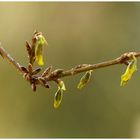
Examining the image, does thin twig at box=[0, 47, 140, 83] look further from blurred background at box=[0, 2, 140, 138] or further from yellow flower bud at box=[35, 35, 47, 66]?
blurred background at box=[0, 2, 140, 138]

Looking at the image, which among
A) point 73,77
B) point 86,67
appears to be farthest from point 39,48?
point 73,77

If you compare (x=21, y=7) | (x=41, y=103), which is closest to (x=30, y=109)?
(x=41, y=103)

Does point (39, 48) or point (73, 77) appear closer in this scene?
point (39, 48)

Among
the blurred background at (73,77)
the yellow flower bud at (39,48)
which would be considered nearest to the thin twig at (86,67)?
the yellow flower bud at (39,48)

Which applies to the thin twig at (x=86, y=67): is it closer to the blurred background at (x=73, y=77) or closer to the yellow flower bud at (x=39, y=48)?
the yellow flower bud at (x=39, y=48)

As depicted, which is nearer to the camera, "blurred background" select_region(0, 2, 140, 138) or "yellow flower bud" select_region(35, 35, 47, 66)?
"yellow flower bud" select_region(35, 35, 47, 66)

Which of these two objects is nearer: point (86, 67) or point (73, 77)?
point (86, 67)

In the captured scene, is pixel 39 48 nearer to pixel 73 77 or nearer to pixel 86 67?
pixel 86 67

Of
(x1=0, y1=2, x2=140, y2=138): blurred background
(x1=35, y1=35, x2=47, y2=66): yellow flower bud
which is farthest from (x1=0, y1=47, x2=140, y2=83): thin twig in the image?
(x1=0, y1=2, x2=140, y2=138): blurred background

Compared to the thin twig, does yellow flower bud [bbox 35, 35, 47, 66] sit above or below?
above
